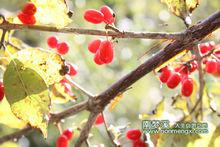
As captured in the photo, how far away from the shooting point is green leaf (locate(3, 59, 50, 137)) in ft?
3.11

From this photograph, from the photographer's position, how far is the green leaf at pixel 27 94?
947mm

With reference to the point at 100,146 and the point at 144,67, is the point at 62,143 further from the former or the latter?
the point at 144,67

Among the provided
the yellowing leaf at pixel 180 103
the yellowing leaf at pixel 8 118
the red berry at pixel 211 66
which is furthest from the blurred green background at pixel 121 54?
the red berry at pixel 211 66

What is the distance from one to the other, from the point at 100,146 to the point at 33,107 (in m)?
0.35

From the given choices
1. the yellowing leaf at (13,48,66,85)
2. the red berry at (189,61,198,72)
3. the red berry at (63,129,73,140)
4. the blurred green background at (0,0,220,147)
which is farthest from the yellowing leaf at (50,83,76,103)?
the blurred green background at (0,0,220,147)

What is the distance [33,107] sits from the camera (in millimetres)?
971

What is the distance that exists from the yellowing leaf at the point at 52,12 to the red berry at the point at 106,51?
132mm

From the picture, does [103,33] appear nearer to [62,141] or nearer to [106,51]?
[106,51]

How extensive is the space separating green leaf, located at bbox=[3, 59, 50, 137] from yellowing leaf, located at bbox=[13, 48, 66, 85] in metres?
0.02

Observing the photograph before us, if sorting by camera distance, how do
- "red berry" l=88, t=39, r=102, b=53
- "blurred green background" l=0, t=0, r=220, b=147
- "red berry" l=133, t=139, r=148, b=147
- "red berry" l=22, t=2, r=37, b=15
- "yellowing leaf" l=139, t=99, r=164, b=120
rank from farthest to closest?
"blurred green background" l=0, t=0, r=220, b=147 → "yellowing leaf" l=139, t=99, r=164, b=120 → "red berry" l=133, t=139, r=148, b=147 → "red berry" l=88, t=39, r=102, b=53 → "red berry" l=22, t=2, r=37, b=15

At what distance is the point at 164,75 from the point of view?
122 centimetres

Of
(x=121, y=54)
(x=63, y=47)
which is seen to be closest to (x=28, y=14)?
(x=63, y=47)

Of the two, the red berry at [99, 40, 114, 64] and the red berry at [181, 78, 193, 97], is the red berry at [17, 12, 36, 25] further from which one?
the red berry at [181, 78, 193, 97]

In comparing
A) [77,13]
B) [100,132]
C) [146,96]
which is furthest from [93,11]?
[146,96]
